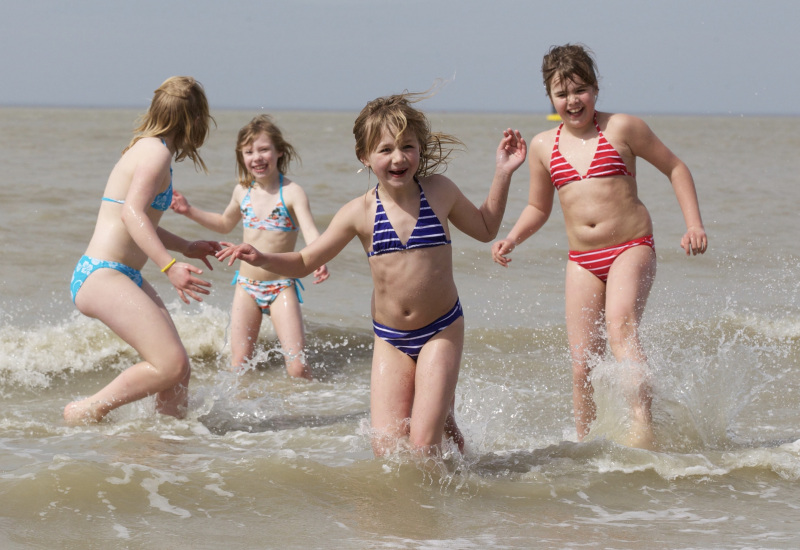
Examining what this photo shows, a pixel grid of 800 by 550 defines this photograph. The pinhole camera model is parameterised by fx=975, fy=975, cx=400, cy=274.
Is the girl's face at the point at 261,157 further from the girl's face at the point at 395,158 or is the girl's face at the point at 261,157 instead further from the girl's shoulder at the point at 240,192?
the girl's face at the point at 395,158

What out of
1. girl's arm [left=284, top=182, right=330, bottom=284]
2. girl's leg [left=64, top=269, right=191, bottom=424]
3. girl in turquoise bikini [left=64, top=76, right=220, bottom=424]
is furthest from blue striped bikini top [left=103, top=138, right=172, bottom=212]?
girl's arm [left=284, top=182, right=330, bottom=284]

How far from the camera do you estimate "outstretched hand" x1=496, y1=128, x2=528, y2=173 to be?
173 inches

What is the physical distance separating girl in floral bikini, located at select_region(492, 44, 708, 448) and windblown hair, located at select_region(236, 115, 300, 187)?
2.62 metres

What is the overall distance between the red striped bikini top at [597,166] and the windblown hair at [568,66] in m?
0.25

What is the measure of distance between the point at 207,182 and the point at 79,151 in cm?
726

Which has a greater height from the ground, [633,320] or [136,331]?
[633,320]

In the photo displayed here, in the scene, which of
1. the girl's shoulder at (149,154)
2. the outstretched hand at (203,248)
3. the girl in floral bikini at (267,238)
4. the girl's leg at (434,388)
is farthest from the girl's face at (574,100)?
the girl in floral bikini at (267,238)

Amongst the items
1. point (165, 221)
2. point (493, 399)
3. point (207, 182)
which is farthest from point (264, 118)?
point (207, 182)

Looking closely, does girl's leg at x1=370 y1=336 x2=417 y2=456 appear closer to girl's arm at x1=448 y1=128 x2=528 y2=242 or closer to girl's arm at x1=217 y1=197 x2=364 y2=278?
girl's arm at x1=217 y1=197 x2=364 y2=278

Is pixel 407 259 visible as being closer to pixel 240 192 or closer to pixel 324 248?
pixel 324 248

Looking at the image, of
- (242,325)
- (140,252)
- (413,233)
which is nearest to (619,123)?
(413,233)

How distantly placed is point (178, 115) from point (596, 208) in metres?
2.25

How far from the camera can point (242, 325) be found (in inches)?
277

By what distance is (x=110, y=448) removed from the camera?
4.88 metres
